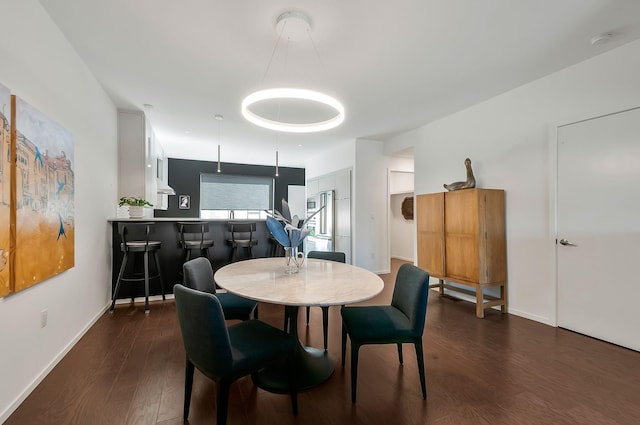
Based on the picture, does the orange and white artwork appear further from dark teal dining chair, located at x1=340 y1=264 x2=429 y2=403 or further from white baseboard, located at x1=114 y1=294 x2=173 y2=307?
dark teal dining chair, located at x1=340 y1=264 x2=429 y2=403

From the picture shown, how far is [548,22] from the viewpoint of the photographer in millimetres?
2295

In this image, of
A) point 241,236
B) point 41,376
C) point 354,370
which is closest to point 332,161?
point 241,236

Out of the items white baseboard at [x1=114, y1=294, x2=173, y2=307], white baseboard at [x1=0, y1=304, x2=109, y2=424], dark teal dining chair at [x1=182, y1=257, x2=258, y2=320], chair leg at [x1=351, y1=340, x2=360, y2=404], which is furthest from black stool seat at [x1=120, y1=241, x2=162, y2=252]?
chair leg at [x1=351, y1=340, x2=360, y2=404]

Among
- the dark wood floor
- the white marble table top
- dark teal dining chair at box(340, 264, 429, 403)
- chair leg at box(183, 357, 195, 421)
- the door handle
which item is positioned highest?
the door handle

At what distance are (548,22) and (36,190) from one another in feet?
13.3

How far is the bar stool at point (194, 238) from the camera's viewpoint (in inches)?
157

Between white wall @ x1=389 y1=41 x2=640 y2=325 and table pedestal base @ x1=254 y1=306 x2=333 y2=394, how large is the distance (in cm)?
265

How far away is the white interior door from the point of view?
2598mm

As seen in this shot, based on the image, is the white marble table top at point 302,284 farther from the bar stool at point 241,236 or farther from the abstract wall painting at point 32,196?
the bar stool at point 241,236

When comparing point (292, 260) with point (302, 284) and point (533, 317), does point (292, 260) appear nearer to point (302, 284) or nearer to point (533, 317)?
point (302, 284)

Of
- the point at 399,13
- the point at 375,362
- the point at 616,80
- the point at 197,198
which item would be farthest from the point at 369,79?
the point at 197,198

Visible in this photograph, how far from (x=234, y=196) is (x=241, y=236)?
13.8ft

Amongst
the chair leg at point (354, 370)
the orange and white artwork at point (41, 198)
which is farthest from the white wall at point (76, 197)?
the chair leg at point (354, 370)

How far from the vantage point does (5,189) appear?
5.41 ft
